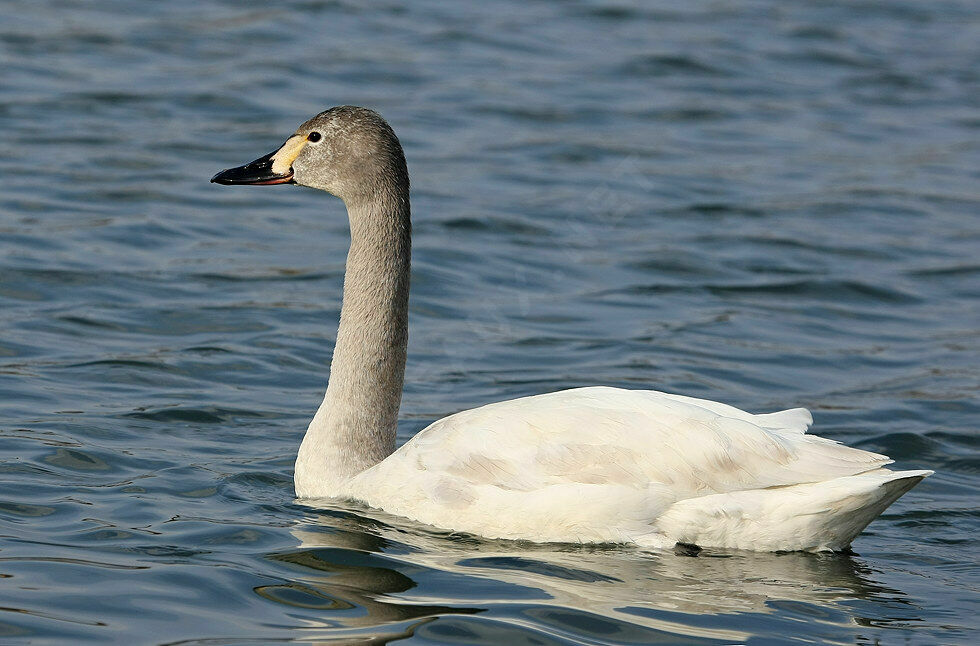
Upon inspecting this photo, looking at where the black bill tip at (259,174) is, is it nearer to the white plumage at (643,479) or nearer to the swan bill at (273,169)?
the swan bill at (273,169)

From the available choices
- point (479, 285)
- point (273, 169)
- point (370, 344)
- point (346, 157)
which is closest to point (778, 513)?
point (370, 344)

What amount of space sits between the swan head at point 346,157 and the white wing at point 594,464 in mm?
1380

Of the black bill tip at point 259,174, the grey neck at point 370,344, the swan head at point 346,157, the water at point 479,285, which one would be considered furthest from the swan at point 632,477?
the black bill tip at point 259,174

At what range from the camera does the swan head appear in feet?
24.0

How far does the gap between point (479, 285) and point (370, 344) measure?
4.24m

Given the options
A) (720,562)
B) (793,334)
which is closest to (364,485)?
(720,562)

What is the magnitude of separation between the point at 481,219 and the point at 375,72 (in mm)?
4759

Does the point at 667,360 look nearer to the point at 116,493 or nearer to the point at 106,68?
the point at 116,493

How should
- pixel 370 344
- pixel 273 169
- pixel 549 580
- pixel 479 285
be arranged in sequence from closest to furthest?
pixel 549 580, pixel 370 344, pixel 273 169, pixel 479 285

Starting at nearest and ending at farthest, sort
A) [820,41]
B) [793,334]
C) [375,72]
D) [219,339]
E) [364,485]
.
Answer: [364,485] → [219,339] → [793,334] → [375,72] → [820,41]

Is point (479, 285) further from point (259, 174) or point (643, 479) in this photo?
point (643, 479)

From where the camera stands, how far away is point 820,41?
65.8 feet

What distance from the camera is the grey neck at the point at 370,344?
709 centimetres

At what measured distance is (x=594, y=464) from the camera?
6215mm
